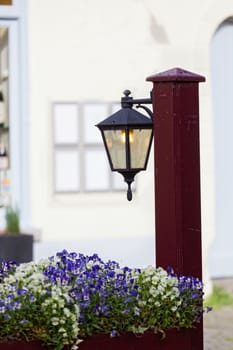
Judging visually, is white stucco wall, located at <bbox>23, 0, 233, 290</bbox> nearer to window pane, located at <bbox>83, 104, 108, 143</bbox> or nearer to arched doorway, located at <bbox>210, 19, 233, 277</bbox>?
window pane, located at <bbox>83, 104, 108, 143</bbox>

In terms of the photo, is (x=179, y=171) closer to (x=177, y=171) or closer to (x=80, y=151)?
(x=177, y=171)

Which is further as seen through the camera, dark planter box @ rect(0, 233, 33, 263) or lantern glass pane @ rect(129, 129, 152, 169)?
dark planter box @ rect(0, 233, 33, 263)

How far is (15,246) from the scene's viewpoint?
30.9 feet

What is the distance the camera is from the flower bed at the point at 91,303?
4.64 m

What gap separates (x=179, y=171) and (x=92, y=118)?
14.6 ft

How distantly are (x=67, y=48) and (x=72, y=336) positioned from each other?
5217 millimetres

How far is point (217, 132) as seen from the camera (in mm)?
10125

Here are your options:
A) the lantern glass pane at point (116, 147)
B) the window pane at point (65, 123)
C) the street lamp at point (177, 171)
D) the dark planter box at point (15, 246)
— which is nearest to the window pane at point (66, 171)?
the window pane at point (65, 123)

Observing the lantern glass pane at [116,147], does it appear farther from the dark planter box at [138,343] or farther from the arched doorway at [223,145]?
the arched doorway at [223,145]

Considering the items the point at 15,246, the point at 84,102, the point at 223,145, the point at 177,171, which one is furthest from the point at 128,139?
the point at 223,145

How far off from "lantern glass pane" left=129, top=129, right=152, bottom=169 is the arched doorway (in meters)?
4.48

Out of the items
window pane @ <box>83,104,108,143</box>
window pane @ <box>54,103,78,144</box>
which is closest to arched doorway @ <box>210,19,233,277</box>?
window pane @ <box>83,104,108,143</box>

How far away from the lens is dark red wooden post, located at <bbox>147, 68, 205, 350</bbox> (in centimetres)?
532

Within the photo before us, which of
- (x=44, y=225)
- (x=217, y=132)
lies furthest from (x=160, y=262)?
(x=217, y=132)
